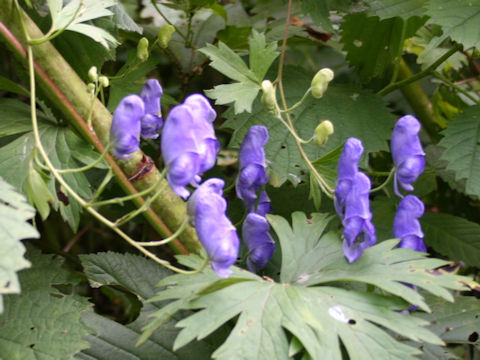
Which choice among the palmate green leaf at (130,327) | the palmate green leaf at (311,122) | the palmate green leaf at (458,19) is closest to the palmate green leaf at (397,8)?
the palmate green leaf at (458,19)

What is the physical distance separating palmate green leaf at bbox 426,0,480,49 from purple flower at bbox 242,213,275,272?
634 mm

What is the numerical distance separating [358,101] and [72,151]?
0.78 m

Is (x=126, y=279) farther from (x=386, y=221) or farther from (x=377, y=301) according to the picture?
(x=386, y=221)

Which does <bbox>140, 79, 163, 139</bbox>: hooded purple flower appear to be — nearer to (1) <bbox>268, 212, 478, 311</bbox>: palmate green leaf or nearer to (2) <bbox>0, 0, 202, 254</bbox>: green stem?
(2) <bbox>0, 0, 202, 254</bbox>: green stem

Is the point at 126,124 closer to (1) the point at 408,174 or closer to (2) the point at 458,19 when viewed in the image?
(1) the point at 408,174

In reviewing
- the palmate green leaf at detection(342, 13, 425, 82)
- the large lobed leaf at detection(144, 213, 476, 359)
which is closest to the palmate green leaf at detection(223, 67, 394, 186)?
the palmate green leaf at detection(342, 13, 425, 82)

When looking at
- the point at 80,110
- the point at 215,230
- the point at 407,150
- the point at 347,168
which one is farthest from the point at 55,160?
the point at 407,150

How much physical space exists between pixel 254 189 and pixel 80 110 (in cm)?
39

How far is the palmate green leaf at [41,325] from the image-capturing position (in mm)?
982

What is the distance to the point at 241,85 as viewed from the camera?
117 cm

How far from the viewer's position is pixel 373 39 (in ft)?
5.14

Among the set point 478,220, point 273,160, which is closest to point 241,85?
point 273,160

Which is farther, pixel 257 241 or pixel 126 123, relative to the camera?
pixel 257 241

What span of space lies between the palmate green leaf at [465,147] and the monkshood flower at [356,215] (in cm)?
43
